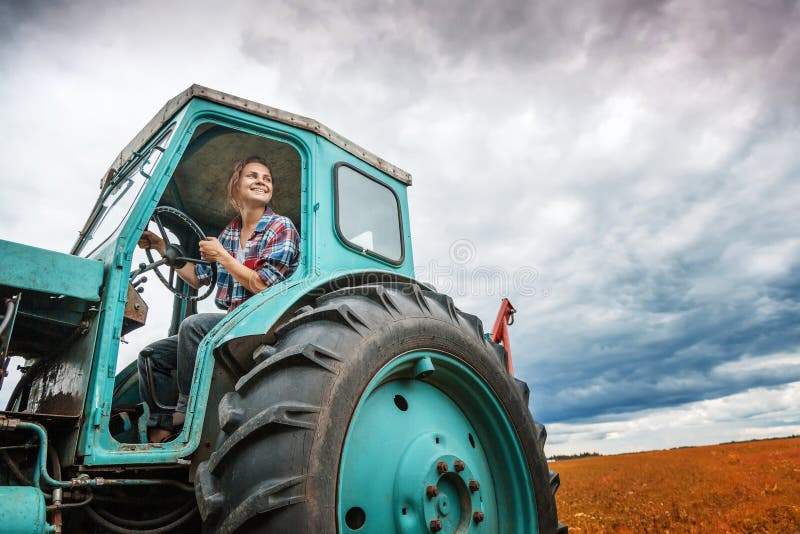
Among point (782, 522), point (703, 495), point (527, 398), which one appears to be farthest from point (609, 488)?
point (527, 398)

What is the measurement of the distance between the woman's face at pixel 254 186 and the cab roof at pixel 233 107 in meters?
0.36

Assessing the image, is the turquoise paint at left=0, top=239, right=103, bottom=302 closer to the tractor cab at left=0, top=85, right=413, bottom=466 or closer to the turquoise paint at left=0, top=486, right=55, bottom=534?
the tractor cab at left=0, top=85, right=413, bottom=466

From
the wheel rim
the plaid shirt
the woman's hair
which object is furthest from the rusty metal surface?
the wheel rim

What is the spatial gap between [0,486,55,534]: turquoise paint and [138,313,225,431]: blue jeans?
0.70 m

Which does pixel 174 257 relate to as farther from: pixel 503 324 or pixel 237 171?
pixel 503 324

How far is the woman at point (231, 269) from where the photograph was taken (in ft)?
7.50

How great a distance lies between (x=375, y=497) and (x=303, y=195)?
149cm

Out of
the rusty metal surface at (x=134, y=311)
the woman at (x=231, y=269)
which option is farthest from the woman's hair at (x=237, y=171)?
the rusty metal surface at (x=134, y=311)

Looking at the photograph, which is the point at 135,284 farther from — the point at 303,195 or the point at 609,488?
the point at 609,488

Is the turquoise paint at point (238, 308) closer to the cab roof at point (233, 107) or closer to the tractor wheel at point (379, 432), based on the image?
the cab roof at point (233, 107)

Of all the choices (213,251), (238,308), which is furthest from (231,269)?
(238,308)

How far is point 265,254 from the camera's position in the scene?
2658mm

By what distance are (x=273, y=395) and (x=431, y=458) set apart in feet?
2.37

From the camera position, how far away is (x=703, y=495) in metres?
5.80
